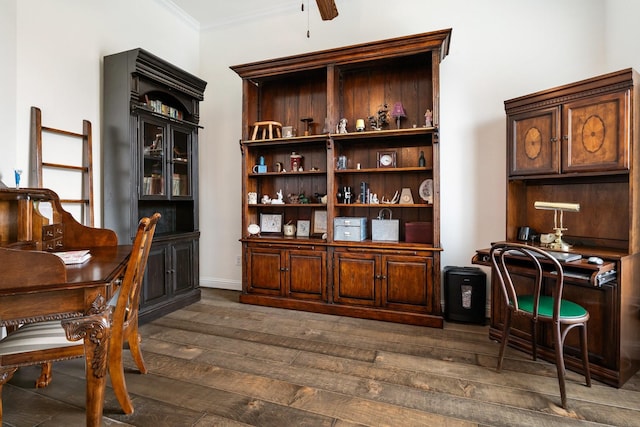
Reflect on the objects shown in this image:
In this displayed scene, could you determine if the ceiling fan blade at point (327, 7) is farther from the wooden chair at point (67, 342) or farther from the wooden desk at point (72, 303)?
the wooden desk at point (72, 303)

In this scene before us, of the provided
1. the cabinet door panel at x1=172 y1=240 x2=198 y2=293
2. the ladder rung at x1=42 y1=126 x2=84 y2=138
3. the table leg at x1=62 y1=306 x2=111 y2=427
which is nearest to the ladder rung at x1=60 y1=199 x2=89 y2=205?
the ladder rung at x1=42 y1=126 x2=84 y2=138

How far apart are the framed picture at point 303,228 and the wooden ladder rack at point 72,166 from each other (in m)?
2.10

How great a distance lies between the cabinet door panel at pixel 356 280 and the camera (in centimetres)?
327

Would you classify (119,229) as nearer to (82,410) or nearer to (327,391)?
(82,410)

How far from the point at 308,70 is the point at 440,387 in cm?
322

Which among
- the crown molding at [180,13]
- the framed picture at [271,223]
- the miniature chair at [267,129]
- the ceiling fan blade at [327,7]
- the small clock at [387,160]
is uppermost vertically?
the crown molding at [180,13]

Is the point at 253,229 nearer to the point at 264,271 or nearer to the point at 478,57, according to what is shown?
the point at 264,271

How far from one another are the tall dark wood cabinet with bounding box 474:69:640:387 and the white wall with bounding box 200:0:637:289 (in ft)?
1.64

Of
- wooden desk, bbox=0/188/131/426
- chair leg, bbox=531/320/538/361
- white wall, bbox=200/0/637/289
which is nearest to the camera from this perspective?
wooden desk, bbox=0/188/131/426

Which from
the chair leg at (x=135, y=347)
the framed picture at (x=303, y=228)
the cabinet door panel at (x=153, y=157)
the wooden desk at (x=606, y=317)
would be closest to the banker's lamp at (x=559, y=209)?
the wooden desk at (x=606, y=317)

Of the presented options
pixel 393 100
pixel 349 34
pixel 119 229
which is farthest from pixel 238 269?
pixel 349 34

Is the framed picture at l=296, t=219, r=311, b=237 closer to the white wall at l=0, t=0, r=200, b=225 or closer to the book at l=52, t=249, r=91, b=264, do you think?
the white wall at l=0, t=0, r=200, b=225

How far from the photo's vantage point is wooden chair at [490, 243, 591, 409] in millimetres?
1911

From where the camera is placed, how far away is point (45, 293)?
4.36 ft
